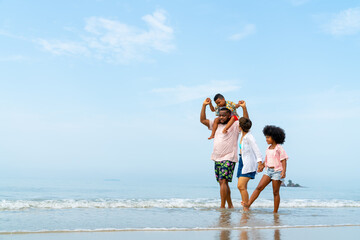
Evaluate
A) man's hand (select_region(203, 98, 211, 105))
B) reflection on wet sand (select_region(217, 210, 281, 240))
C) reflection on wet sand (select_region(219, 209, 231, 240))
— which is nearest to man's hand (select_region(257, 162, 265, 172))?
reflection on wet sand (select_region(217, 210, 281, 240))

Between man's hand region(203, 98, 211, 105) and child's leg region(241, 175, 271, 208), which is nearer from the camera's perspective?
child's leg region(241, 175, 271, 208)

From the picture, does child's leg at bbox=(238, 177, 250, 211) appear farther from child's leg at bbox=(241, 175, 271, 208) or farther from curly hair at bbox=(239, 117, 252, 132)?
curly hair at bbox=(239, 117, 252, 132)

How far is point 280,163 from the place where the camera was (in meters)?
6.76

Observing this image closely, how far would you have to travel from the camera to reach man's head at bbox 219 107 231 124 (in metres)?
7.07

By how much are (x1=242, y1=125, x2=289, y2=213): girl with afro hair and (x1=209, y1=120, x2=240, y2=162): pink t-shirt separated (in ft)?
1.84

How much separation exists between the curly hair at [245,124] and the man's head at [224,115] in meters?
0.34

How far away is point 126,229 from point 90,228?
0.47 metres

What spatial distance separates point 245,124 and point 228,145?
0.56 metres

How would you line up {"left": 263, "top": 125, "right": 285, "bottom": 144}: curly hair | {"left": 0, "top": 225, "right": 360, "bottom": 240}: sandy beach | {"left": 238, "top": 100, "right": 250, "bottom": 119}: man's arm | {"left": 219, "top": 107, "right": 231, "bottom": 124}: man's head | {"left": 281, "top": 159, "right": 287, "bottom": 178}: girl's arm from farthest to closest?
{"left": 219, "top": 107, "right": 231, "bottom": 124}: man's head → {"left": 238, "top": 100, "right": 250, "bottom": 119}: man's arm → {"left": 263, "top": 125, "right": 285, "bottom": 144}: curly hair → {"left": 281, "top": 159, "right": 287, "bottom": 178}: girl's arm → {"left": 0, "top": 225, "right": 360, "bottom": 240}: sandy beach

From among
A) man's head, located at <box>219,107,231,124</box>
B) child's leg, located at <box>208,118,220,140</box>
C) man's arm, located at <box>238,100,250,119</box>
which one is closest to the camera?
man's arm, located at <box>238,100,250,119</box>

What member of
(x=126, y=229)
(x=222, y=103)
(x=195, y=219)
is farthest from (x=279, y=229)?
(x=222, y=103)

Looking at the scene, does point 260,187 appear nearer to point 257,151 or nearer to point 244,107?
point 257,151

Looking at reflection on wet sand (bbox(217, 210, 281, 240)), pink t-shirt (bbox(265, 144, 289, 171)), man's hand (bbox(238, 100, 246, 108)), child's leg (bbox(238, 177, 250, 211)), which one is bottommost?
reflection on wet sand (bbox(217, 210, 281, 240))

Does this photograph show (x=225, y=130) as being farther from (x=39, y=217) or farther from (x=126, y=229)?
(x=39, y=217)
